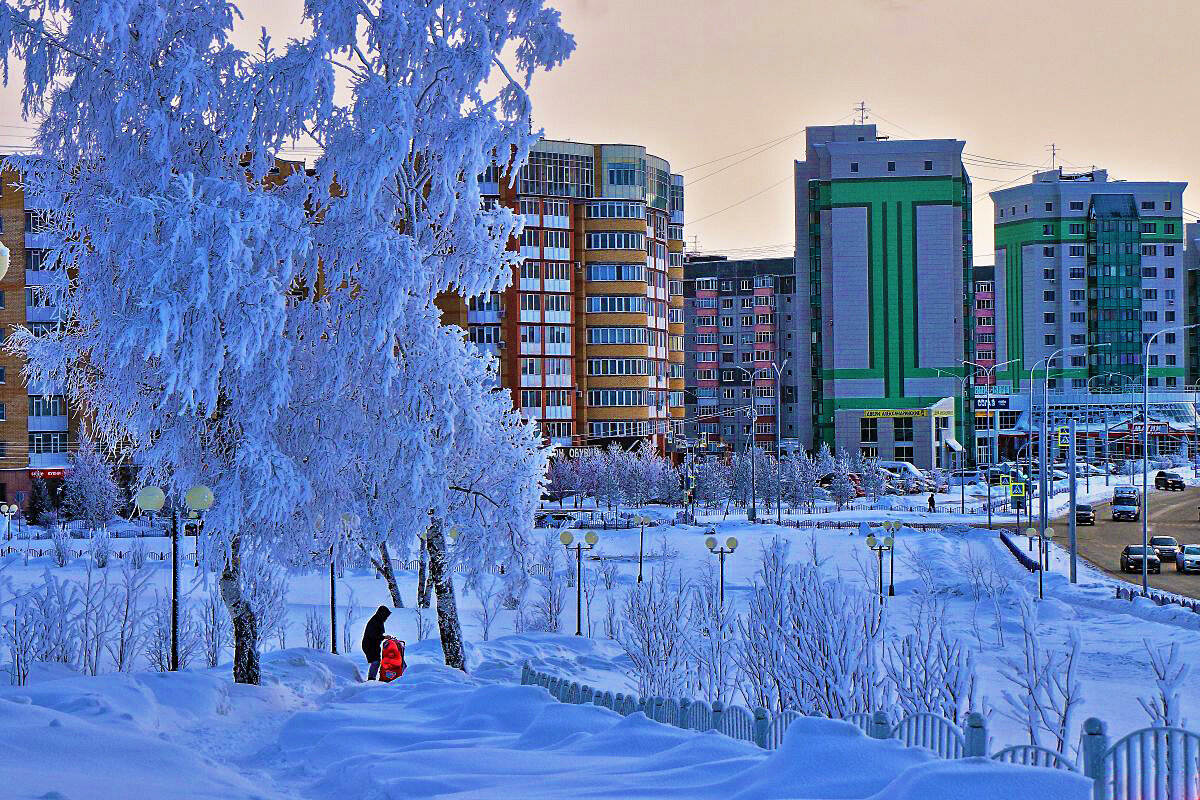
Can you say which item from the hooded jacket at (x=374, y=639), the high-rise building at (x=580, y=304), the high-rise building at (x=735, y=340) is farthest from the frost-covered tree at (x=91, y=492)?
the high-rise building at (x=735, y=340)

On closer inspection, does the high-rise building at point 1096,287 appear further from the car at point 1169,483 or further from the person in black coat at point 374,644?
the person in black coat at point 374,644

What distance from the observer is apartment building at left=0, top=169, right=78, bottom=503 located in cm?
6988

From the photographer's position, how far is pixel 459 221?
64.6 ft

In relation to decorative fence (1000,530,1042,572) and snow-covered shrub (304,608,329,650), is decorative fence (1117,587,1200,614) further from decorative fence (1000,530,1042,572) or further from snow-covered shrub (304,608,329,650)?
snow-covered shrub (304,608,329,650)

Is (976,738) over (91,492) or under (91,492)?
over

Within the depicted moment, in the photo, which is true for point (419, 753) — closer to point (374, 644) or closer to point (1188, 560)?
point (374, 644)

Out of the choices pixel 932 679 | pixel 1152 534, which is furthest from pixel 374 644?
pixel 1152 534

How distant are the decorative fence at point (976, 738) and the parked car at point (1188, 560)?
38.7m

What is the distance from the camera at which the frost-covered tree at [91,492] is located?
62094 mm

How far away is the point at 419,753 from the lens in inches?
433

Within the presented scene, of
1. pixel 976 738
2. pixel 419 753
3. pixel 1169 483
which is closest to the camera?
pixel 976 738

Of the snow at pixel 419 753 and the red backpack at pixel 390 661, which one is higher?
the snow at pixel 419 753

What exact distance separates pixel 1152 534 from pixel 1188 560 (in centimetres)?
1337

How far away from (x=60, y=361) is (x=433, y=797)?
1010cm
